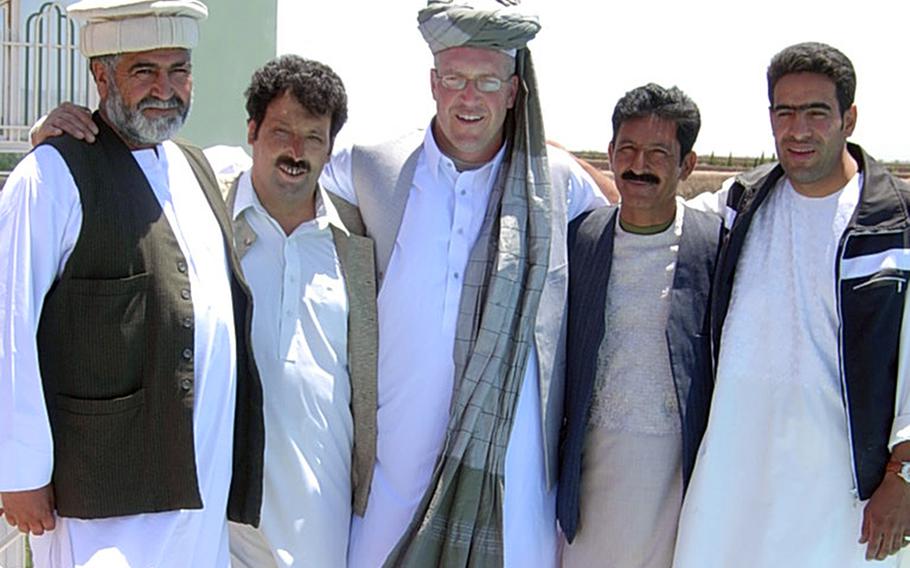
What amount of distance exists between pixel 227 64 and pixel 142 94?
4.40 metres

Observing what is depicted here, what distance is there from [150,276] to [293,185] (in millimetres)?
501

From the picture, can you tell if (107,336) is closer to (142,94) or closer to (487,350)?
(142,94)

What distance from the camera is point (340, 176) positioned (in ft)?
9.16

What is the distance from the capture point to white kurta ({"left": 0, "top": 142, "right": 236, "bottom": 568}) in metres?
1.99

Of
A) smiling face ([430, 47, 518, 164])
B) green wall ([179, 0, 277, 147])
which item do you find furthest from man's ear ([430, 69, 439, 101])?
green wall ([179, 0, 277, 147])

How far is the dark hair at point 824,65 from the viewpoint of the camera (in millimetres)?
2393

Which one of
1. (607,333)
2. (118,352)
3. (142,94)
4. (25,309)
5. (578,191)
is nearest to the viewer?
(25,309)

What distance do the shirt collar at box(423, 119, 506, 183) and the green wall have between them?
13.0 ft

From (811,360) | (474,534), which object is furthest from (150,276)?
(811,360)

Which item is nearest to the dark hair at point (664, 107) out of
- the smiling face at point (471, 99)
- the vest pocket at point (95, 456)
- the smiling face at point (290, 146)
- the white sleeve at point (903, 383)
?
the smiling face at point (471, 99)

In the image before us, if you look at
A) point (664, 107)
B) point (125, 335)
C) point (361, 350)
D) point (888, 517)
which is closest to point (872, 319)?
point (888, 517)

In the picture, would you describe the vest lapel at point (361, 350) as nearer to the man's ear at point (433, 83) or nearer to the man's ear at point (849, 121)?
the man's ear at point (433, 83)

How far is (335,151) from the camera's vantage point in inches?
110

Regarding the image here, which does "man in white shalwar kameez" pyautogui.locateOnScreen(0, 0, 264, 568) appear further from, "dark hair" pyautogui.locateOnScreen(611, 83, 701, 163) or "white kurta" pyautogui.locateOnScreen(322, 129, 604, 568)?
"dark hair" pyautogui.locateOnScreen(611, 83, 701, 163)
